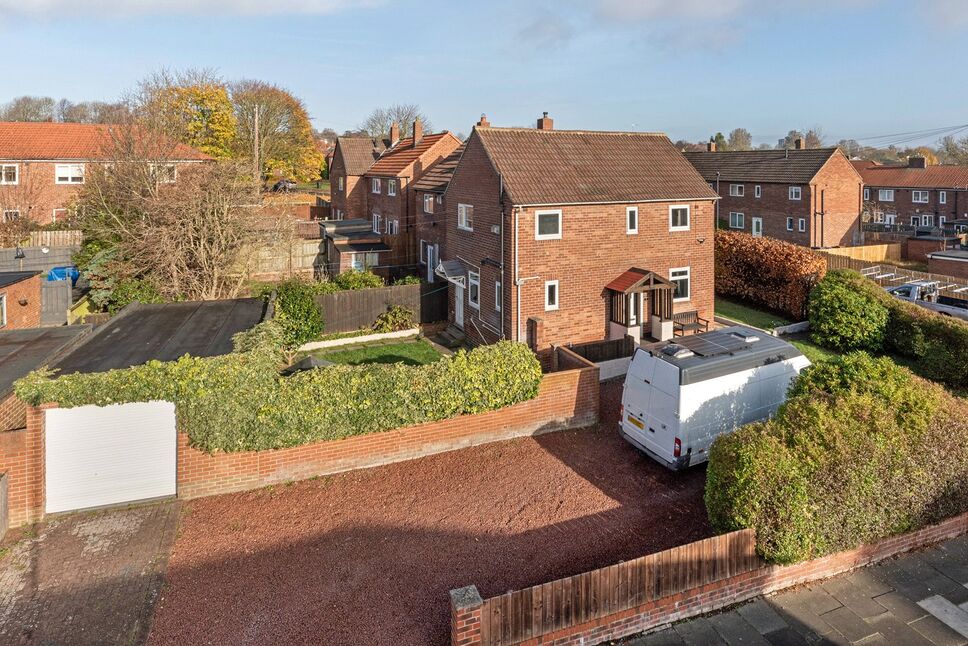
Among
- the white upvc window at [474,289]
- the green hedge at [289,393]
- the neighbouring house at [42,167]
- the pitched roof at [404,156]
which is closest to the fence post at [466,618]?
the green hedge at [289,393]

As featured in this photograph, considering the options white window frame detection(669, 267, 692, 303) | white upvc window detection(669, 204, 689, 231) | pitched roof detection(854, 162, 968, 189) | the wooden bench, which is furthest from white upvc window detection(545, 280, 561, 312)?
pitched roof detection(854, 162, 968, 189)

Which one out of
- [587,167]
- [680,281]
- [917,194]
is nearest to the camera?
[587,167]

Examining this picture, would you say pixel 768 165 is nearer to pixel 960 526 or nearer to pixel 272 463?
pixel 960 526

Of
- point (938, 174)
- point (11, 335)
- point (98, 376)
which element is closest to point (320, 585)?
point (98, 376)

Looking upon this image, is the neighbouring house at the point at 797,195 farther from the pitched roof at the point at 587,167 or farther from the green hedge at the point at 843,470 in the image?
the green hedge at the point at 843,470

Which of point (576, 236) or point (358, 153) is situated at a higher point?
point (358, 153)

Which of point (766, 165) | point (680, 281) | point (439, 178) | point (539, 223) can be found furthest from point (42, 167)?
point (766, 165)

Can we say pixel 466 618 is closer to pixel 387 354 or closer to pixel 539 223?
pixel 539 223

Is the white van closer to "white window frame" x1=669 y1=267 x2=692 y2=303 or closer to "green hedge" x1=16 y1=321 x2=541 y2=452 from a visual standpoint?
"green hedge" x1=16 y1=321 x2=541 y2=452
